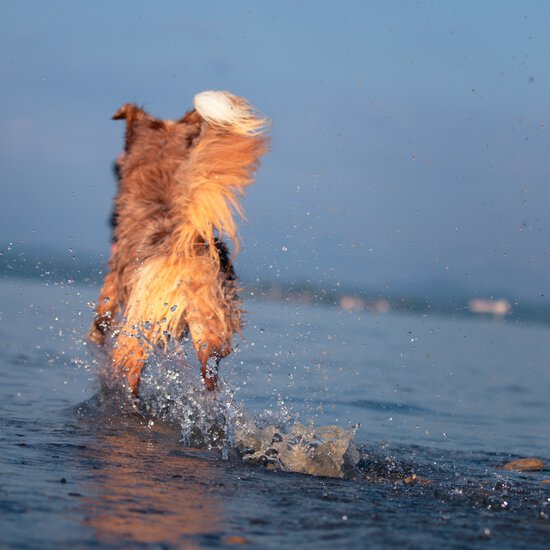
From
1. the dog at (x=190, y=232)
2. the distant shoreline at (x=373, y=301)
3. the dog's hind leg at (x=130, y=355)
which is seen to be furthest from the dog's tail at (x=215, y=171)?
the distant shoreline at (x=373, y=301)

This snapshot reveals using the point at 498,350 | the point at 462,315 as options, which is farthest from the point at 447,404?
the point at 462,315

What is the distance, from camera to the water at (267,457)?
3.88 m

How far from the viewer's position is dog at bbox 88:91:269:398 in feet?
21.5

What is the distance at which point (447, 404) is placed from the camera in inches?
395

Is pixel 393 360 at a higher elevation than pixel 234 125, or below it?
below

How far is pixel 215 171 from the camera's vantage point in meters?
6.57

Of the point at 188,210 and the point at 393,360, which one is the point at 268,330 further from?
the point at 188,210

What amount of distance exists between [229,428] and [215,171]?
5.72ft

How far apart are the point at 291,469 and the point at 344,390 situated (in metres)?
4.57

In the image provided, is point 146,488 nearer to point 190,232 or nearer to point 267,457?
point 267,457

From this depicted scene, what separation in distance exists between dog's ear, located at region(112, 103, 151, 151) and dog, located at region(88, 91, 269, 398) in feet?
1.17

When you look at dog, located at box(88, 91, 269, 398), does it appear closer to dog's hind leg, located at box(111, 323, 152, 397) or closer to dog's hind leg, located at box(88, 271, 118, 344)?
dog's hind leg, located at box(111, 323, 152, 397)

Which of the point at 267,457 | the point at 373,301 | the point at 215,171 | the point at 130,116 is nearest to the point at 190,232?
the point at 215,171

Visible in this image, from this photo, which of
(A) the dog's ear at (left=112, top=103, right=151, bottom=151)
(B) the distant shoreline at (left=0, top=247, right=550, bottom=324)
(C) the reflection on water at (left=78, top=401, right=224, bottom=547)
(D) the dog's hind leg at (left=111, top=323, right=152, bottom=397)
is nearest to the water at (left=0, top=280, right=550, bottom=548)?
(C) the reflection on water at (left=78, top=401, right=224, bottom=547)
